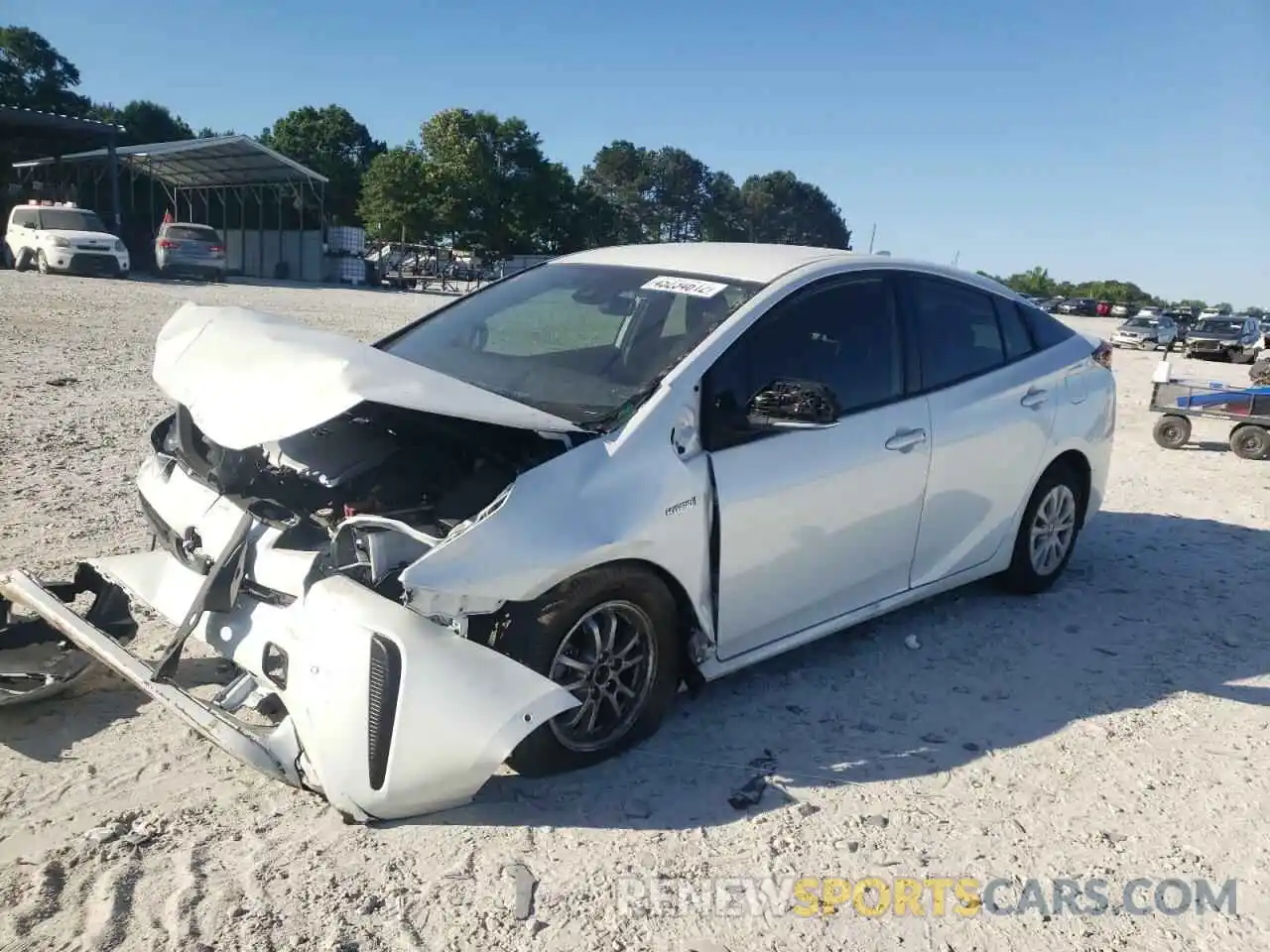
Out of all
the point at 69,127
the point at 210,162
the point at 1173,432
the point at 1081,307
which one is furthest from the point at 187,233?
the point at 1081,307

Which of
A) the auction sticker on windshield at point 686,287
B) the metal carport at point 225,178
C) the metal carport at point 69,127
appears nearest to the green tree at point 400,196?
the metal carport at point 225,178

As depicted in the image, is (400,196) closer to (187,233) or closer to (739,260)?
(187,233)

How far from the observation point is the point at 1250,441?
10.9 m

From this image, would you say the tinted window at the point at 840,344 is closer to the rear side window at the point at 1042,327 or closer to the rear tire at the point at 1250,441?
the rear side window at the point at 1042,327

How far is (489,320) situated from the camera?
178 inches

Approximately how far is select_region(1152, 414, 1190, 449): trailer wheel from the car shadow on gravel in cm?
558

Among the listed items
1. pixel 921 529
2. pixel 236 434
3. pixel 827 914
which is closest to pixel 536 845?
pixel 827 914

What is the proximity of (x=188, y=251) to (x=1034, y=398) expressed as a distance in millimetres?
29894

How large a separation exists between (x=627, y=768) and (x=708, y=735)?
403 millimetres

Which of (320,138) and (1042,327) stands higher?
(320,138)

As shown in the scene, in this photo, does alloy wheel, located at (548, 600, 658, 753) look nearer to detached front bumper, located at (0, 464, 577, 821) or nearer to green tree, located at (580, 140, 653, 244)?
detached front bumper, located at (0, 464, 577, 821)

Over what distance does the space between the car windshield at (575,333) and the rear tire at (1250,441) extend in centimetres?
920

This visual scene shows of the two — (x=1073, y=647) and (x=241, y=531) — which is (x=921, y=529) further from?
(x=241, y=531)

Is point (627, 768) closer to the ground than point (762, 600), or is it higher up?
closer to the ground
